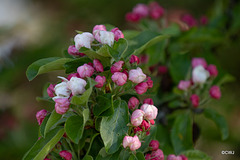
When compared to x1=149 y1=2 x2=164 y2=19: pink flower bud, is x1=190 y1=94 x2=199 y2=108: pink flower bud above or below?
below

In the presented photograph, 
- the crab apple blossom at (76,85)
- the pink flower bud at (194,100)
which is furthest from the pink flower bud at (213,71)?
the crab apple blossom at (76,85)

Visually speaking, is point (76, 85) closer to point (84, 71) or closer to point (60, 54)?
point (84, 71)

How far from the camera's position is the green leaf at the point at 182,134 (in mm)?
1627

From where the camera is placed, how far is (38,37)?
4.52 meters

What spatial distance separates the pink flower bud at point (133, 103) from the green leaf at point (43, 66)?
0.25 m

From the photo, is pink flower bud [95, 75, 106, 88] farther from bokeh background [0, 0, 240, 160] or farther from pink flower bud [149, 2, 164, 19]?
pink flower bud [149, 2, 164, 19]

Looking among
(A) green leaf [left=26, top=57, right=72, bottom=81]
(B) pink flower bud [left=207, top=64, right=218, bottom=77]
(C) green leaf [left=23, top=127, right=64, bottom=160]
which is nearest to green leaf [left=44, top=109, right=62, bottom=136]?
(C) green leaf [left=23, top=127, right=64, bottom=160]

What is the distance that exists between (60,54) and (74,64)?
246cm

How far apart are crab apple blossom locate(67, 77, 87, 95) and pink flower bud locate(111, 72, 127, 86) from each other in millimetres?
103

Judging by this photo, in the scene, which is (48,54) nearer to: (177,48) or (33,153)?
(177,48)

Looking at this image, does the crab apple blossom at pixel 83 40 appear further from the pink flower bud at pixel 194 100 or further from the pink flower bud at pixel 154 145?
the pink flower bud at pixel 194 100

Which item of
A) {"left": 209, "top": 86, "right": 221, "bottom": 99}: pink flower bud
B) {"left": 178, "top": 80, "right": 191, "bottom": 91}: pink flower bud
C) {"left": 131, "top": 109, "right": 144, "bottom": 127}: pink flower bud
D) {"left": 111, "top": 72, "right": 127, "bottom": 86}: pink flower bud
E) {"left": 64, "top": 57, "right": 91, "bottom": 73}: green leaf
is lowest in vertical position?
{"left": 209, "top": 86, "right": 221, "bottom": 99}: pink flower bud

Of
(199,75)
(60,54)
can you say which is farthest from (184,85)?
(60,54)

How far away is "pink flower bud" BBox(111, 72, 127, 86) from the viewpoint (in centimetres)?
108
